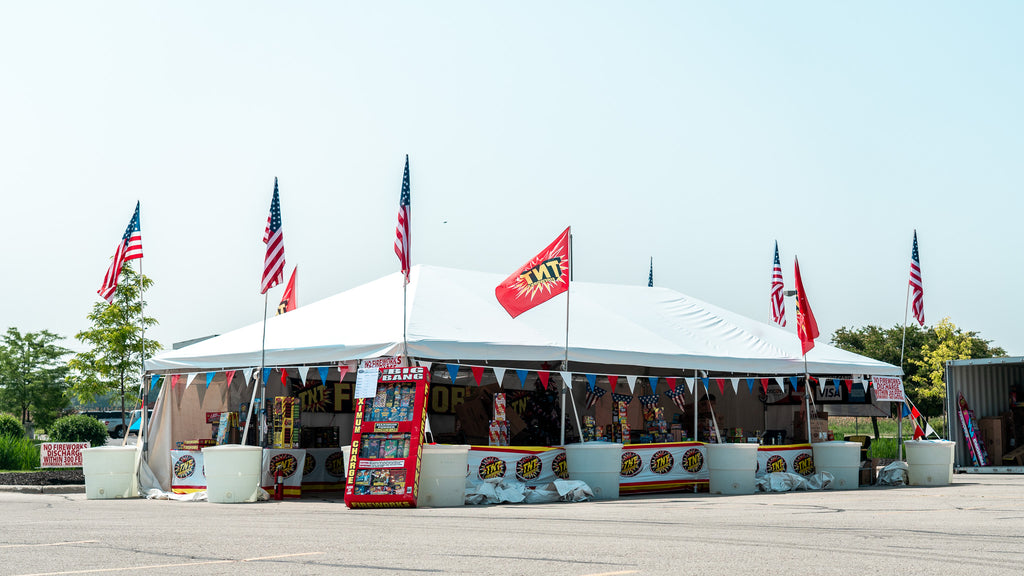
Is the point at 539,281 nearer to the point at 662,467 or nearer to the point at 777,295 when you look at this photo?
the point at 662,467

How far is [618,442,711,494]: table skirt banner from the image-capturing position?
17781 mm

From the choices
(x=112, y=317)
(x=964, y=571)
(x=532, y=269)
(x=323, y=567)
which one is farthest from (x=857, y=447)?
Answer: (x=112, y=317)

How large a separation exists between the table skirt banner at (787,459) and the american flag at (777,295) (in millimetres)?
7299

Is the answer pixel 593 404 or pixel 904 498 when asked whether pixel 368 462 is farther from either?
pixel 904 498

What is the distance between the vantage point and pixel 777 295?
2678cm

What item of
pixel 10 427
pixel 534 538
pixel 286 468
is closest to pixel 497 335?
pixel 286 468

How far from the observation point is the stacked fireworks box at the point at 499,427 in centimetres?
1694

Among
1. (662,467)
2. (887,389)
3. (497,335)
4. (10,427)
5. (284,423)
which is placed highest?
(497,335)

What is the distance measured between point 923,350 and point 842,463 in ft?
126

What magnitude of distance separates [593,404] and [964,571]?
12.7 meters

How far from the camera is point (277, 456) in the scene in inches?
695

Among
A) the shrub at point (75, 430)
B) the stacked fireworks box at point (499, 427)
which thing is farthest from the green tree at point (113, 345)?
the stacked fireworks box at point (499, 427)

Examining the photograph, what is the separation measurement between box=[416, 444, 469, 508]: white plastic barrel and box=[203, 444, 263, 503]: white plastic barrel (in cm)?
310

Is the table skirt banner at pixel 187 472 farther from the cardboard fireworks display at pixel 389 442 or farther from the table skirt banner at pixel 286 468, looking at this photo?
the cardboard fireworks display at pixel 389 442
